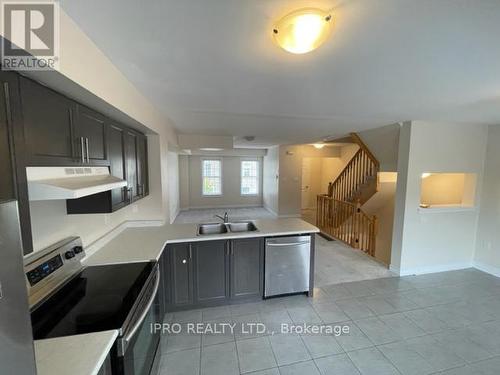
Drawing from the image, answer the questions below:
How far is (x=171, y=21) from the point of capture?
111 cm

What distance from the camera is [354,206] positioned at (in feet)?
16.4

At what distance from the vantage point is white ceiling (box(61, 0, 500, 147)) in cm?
103

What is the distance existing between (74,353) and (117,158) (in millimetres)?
1500

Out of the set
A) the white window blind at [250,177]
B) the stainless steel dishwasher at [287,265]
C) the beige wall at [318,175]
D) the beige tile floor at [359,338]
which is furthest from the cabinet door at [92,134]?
the beige wall at [318,175]

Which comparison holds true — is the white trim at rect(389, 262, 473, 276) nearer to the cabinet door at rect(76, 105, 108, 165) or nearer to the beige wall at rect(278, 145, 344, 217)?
the beige wall at rect(278, 145, 344, 217)

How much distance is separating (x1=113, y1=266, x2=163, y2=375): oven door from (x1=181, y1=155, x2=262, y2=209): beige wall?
6828 mm

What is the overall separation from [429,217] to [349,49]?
3551 millimetres

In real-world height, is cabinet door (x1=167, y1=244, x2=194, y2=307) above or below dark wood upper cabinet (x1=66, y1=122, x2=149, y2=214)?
below

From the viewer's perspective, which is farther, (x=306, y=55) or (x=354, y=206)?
(x=354, y=206)

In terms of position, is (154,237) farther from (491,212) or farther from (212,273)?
Result: (491,212)

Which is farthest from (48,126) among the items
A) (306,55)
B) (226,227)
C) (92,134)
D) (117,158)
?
(226,227)

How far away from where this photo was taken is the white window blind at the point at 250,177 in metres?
9.09

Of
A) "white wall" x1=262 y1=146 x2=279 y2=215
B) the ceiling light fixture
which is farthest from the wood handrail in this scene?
the ceiling light fixture

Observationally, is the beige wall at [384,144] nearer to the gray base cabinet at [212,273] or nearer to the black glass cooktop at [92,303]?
the gray base cabinet at [212,273]
